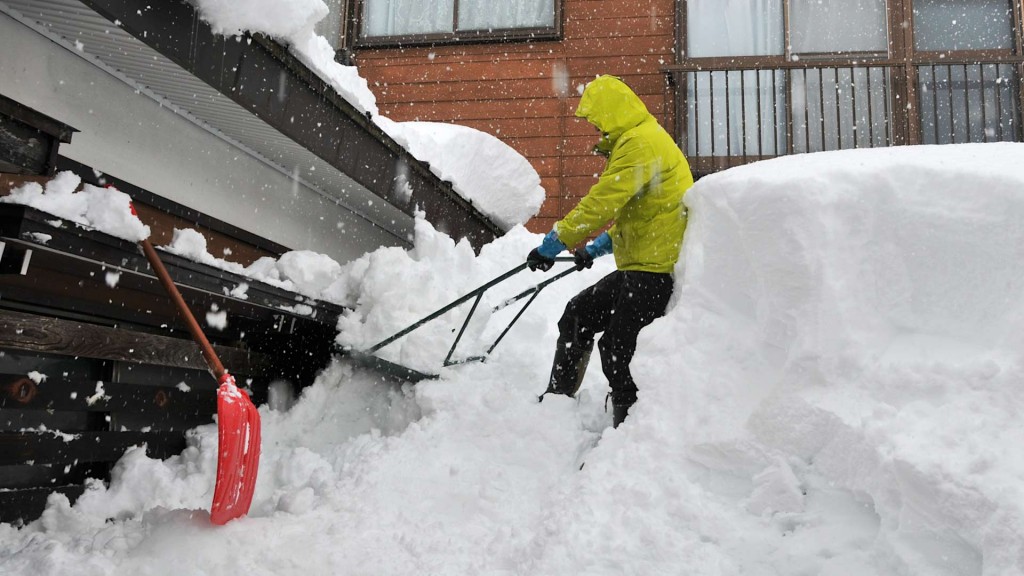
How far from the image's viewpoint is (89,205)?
2898 millimetres

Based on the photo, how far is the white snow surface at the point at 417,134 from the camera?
11.2 ft

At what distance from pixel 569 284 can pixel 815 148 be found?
3570 millimetres

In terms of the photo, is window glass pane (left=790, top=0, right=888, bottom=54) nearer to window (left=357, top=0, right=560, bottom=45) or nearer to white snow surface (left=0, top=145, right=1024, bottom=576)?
window (left=357, top=0, right=560, bottom=45)

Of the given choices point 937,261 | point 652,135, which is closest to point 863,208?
point 937,261

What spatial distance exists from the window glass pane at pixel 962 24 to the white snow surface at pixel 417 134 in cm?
444

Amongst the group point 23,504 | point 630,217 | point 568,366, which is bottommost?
Answer: point 23,504

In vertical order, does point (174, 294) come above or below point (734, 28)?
below

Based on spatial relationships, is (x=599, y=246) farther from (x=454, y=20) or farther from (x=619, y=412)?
(x=454, y=20)

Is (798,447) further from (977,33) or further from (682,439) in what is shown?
(977,33)

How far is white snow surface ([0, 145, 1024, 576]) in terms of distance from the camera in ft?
7.18

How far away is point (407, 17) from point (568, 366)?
250 inches

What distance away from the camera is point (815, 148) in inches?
317

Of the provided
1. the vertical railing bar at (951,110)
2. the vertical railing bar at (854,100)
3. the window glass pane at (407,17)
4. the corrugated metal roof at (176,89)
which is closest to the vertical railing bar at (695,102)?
the vertical railing bar at (854,100)

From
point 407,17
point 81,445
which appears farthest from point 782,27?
point 81,445
